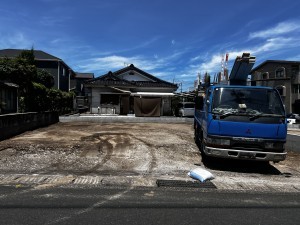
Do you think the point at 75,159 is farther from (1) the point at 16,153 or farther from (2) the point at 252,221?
(2) the point at 252,221

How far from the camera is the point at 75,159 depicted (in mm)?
8648

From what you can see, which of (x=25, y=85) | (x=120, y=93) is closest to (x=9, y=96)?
(x=25, y=85)

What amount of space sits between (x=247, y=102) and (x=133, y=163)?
3530 mm

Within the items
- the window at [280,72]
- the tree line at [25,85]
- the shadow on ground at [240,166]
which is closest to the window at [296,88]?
the window at [280,72]

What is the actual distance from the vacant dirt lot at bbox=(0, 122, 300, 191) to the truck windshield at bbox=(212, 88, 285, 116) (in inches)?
63.9

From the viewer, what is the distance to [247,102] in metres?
8.08

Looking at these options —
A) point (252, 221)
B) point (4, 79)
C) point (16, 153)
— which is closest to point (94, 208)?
point (252, 221)

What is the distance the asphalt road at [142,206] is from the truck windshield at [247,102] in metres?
2.55

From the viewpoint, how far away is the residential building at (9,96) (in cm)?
1992

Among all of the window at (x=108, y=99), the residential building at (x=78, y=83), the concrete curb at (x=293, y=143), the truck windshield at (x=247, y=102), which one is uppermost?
the residential building at (x=78, y=83)

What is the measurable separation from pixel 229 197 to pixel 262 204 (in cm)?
60

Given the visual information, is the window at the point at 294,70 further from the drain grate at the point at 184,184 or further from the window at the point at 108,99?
the drain grate at the point at 184,184

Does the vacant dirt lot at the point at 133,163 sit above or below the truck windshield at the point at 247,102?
below

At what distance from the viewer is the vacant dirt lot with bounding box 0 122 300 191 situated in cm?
703
